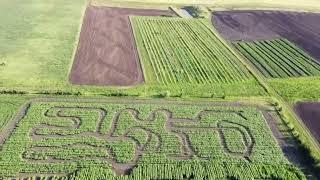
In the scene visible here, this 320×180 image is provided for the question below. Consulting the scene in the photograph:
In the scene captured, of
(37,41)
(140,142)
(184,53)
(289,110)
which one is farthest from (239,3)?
(140,142)

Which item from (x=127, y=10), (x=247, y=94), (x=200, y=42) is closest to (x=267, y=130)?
(x=247, y=94)

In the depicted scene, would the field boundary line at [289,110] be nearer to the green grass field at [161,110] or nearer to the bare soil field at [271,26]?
the green grass field at [161,110]

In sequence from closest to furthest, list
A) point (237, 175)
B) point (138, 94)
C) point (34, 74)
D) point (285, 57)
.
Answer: point (237, 175) → point (138, 94) → point (34, 74) → point (285, 57)

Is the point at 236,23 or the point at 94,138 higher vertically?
the point at 236,23

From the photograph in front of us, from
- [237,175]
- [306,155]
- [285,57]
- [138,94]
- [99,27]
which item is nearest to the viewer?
[237,175]

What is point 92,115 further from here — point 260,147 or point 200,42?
point 200,42

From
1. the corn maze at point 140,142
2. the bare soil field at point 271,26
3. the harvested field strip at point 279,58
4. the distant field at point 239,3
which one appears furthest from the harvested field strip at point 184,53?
the distant field at point 239,3
